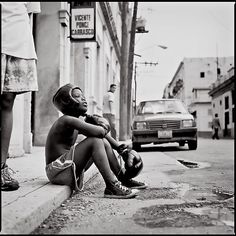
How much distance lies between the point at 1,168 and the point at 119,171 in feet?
4.00

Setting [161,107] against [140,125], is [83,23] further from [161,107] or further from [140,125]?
[161,107]

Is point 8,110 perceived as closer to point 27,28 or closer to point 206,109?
point 27,28

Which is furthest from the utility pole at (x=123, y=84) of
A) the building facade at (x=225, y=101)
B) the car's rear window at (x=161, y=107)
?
the building facade at (x=225, y=101)

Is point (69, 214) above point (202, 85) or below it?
below

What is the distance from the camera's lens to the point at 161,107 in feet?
37.2

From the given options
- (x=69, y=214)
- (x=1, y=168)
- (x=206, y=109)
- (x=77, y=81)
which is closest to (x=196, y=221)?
(x=69, y=214)

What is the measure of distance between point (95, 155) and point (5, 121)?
84 cm

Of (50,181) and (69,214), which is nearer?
(69,214)

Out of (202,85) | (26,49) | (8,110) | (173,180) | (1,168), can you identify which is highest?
(202,85)

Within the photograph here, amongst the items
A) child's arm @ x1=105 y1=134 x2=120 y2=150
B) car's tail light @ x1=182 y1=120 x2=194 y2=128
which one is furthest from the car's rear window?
child's arm @ x1=105 y1=134 x2=120 y2=150

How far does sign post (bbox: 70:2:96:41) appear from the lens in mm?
9586

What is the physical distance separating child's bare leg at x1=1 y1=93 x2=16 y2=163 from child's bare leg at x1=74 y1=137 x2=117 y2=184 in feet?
2.04

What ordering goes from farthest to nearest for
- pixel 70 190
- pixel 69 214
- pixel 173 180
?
pixel 173 180
pixel 70 190
pixel 69 214

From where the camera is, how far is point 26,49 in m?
3.31
